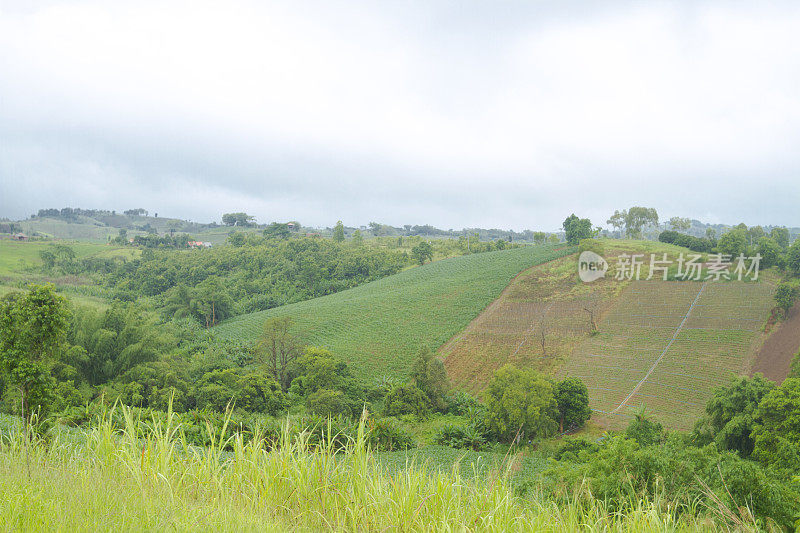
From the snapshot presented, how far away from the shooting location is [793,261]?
2762 centimetres

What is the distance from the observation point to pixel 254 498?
2686 mm

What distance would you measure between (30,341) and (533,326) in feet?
90.6

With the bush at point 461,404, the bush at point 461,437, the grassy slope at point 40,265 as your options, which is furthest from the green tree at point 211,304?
the bush at point 461,437

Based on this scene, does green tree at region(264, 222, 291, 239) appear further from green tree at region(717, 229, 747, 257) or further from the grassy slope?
green tree at region(717, 229, 747, 257)

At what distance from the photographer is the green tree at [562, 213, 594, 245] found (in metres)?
46.1

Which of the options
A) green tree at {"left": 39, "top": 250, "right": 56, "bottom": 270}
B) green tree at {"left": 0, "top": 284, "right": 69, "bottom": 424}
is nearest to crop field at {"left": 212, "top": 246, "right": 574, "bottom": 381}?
green tree at {"left": 0, "top": 284, "right": 69, "bottom": 424}

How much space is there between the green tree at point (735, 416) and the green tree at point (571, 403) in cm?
421

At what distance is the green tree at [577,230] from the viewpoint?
46125 millimetres

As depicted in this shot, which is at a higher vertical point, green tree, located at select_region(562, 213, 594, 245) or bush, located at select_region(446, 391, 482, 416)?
green tree, located at select_region(562, 213, 594, 245)

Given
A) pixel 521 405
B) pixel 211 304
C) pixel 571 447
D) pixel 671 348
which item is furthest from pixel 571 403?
pixel 211 304

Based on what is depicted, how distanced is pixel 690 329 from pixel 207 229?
411 feet

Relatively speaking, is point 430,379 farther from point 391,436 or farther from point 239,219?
point 239,219

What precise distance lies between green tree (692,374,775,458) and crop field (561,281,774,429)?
15.2ft

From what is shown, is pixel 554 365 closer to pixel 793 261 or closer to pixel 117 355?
pixel 793 261
